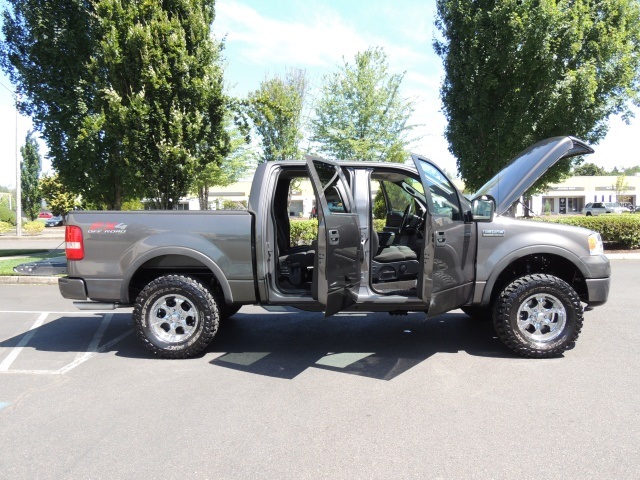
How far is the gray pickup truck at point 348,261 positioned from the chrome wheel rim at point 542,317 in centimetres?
1

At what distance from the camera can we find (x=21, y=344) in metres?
5.57

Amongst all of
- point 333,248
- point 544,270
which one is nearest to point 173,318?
point 333,248

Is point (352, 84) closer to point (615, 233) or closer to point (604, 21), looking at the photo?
point (604, 21)

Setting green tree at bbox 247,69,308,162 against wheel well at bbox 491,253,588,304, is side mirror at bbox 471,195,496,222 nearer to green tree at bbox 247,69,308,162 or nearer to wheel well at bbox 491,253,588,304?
wheel well at bbox 491,253,588,304

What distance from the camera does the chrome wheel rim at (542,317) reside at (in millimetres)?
4672

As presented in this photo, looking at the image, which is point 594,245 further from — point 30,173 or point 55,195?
point 30,173

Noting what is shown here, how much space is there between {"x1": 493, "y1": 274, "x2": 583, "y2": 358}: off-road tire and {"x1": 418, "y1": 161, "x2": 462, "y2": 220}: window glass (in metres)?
0.97

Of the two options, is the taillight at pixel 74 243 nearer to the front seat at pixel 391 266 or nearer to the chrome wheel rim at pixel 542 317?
the front seat at pixel 391 266

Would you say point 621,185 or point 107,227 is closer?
point 107,227

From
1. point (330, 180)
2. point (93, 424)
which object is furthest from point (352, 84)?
point (93, 424)

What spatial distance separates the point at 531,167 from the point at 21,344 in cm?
620

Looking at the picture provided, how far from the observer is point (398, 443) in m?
3.08

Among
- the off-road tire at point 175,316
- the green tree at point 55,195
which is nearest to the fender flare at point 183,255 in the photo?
the off-road tire at point 175,316

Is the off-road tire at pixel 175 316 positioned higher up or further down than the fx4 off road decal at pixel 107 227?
further down
